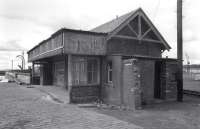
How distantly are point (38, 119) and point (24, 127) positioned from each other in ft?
3.68

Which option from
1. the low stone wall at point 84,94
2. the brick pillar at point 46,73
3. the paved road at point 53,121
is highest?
the brick pillar at point 46,73

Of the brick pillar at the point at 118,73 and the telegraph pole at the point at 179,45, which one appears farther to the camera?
the telegraph pole at the point at 179,45

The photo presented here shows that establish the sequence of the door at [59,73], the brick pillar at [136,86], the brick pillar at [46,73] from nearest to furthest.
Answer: the brick pillar at [136,86] → the door at [59,73] → the brick pillar at [46,73]

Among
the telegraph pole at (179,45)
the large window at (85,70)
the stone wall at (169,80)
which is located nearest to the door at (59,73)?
the large window at (85,70)

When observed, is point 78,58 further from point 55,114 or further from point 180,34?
point 180,34

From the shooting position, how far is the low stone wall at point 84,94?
39.5ft

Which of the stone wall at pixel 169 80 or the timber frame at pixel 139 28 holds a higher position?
the timber frame at pixel 139 28

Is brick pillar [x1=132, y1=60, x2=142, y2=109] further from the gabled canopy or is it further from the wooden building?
the gabled canopy

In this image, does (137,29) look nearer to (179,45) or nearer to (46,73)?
(179,45)

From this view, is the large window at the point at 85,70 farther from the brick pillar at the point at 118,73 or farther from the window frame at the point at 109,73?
the brick pillar at the point at 118,73

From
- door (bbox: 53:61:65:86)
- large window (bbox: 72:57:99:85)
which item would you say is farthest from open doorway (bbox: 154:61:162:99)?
door (bbox: 53:61:65:86)

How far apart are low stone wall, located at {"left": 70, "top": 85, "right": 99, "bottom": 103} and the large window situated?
0.42 meters

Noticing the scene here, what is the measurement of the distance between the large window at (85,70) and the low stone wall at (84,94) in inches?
16.5

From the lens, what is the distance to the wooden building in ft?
38.0
